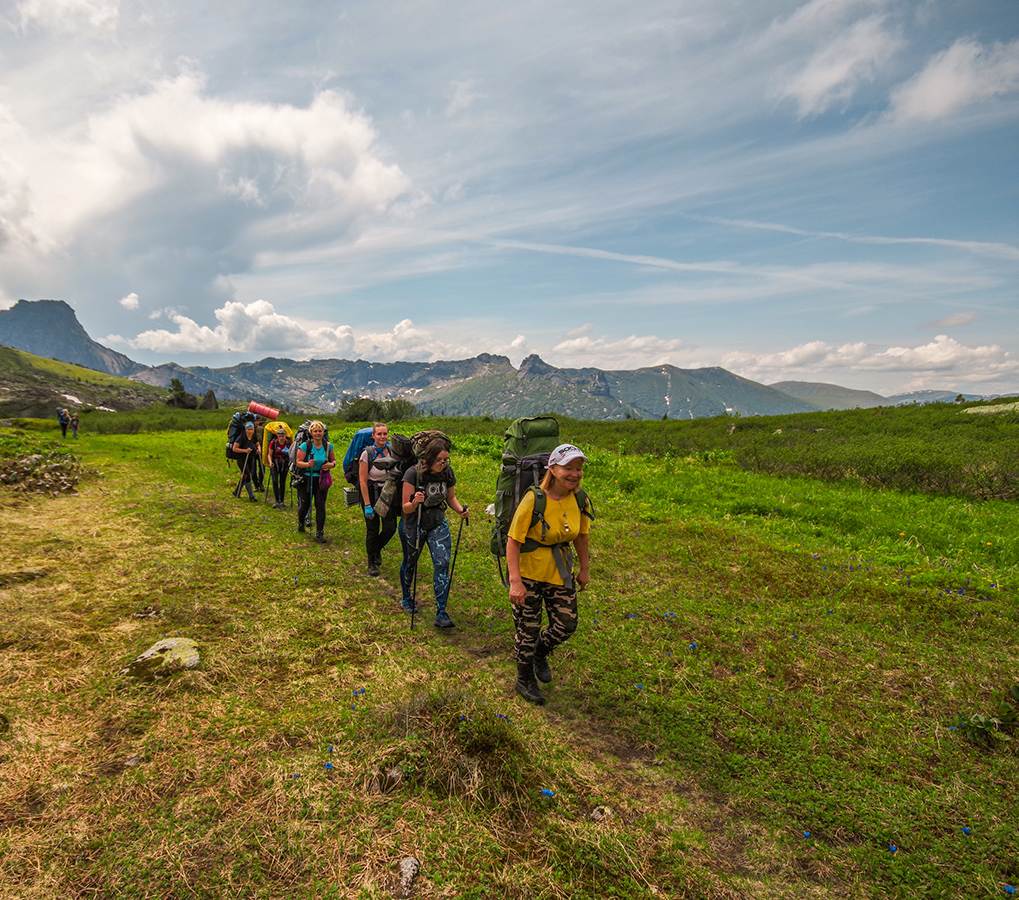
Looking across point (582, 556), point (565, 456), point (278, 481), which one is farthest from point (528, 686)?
point (278, 481)

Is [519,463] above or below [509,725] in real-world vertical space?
above

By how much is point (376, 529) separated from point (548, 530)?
565 centimetres

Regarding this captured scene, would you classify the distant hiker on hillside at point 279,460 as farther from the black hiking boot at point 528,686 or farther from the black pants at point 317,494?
the black hiking boot at point 528,686

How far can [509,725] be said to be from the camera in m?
5.09

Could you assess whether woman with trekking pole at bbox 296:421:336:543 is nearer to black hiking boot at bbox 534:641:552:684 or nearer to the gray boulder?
the gray boulder

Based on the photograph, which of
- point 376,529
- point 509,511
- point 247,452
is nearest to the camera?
point 509,511

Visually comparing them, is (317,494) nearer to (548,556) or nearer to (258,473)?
(258,473)

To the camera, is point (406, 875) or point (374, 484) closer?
point (406, 875)

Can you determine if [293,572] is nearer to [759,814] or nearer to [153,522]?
[153,522]

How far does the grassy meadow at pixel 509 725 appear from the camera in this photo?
376cm

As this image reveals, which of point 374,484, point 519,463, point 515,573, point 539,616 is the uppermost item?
point 519,463

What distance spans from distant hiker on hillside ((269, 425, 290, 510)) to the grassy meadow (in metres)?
3.98

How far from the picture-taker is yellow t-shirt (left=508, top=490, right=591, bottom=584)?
5.51 meters

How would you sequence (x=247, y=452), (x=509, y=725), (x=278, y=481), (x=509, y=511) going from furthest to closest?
1. (x=247, y=452)
2. (x=278, y=481)
3. (x=509, y=511)
4. (x=509, y=725)
